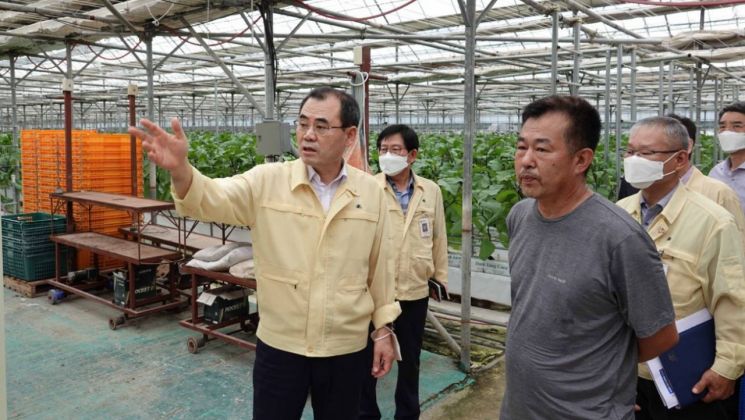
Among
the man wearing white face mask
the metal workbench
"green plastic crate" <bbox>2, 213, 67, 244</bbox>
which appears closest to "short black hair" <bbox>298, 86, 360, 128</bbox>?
the man wearing white face mask

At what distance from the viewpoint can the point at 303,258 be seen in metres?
2.20

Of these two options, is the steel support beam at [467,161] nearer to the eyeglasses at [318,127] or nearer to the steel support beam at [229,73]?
the steel support beam at [229,73]

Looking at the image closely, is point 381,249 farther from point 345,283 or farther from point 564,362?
point 564,362

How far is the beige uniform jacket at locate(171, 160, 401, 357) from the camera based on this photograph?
2197mm

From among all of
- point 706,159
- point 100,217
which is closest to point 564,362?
point 100,217

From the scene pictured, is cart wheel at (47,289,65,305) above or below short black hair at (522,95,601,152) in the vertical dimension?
below

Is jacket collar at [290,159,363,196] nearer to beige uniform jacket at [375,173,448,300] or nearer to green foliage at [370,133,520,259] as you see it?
beige uniform jacket at [375,173,448,300]

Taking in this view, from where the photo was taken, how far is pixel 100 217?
6.50m

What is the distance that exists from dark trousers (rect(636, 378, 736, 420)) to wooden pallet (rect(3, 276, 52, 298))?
580 centimetres

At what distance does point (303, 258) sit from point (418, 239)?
4.21ft

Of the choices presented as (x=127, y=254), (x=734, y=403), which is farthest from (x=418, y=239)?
(x=127, y=254)

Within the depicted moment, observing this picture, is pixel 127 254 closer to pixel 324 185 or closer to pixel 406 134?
pixel 406 134

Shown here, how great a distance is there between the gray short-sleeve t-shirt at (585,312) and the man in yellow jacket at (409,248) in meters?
1.34

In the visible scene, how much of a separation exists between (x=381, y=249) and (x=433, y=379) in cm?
211
